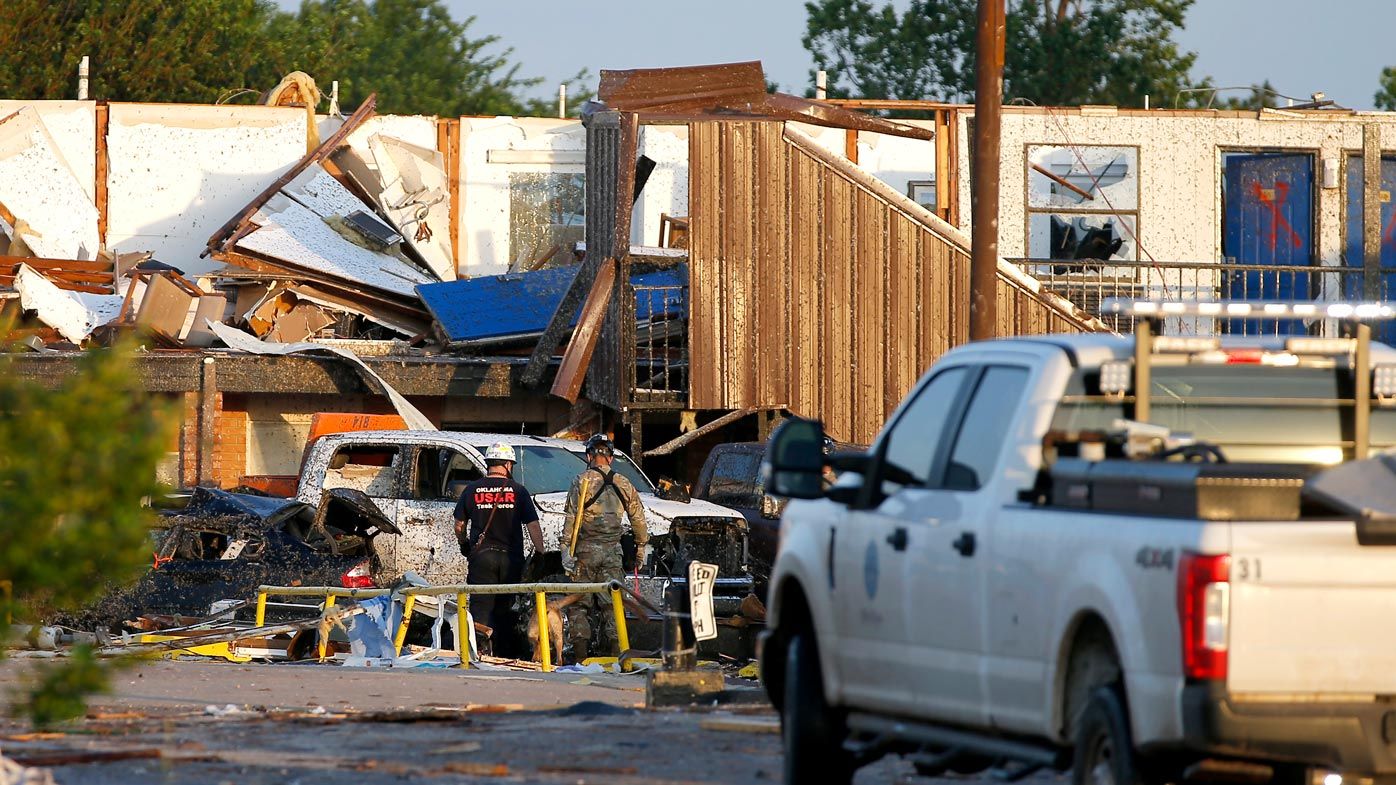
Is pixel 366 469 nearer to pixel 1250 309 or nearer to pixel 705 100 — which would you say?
pixel 705 100

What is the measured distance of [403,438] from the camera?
64.9 feet

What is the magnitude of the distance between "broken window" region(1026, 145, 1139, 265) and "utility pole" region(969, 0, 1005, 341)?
13.3 meters

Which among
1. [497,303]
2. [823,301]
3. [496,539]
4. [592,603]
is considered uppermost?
[497,303]

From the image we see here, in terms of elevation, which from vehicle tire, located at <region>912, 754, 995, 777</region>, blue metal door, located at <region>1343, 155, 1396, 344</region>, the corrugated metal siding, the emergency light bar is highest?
blue metal door, located at <region>1343, 155, 1396, 344</region>

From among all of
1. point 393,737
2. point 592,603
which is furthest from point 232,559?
point 393,737

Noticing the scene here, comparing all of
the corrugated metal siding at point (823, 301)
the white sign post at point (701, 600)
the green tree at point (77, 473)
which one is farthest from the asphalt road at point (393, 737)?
the corrugated metal siding at point (823, 301)

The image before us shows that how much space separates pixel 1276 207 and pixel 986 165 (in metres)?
15.3

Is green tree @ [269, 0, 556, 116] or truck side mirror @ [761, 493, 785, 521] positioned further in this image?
green tree @ [269, 0, 556, 116]

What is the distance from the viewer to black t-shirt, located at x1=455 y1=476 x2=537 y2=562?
1770cm

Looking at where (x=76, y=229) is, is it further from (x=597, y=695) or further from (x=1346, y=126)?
(x=597, y=695)

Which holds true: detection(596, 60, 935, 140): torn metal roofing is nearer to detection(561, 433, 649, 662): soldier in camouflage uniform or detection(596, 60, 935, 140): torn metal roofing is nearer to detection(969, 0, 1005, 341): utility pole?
detection(969, 0, 1005, 341): utility pole

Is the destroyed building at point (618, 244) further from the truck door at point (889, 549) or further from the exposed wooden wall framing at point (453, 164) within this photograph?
the truck door at point (889, 549)

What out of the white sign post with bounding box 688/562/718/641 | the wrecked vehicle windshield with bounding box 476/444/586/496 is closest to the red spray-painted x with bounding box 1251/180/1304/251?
the wrecked vehicle windshield with bounding box 476/444/586/496

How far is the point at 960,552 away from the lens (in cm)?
728
